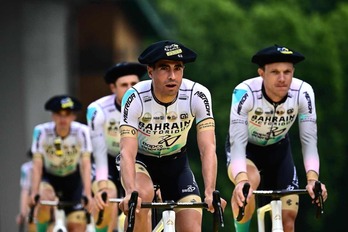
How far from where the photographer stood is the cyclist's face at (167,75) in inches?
487

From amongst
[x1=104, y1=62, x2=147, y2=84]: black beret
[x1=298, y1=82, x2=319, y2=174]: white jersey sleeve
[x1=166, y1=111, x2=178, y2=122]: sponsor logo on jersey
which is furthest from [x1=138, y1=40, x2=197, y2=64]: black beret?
[x1=104, y1=62, x2=147, y2=84]: black beret

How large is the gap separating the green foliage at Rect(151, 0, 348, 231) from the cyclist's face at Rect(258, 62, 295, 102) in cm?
2281

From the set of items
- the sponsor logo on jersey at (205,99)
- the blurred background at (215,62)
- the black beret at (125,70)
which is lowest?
the sponsor logo on jersey at (205,99)

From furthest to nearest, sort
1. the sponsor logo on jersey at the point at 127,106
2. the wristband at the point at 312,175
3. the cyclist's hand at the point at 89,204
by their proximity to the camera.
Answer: the cyclist's hand at the point at 89,204, the wristband at the point at 312,175, the sponsor logo on jersey at the point at 127,106

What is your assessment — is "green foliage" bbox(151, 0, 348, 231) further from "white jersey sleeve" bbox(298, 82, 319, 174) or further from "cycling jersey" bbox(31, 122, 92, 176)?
"white jersey sleeve" bbox(298, 82, 319, 174)

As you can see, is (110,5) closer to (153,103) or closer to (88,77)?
(88,77)

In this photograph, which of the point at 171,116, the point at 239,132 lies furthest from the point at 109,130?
the point at 171,116

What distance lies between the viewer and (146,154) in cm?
1305

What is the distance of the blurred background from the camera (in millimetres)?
35125

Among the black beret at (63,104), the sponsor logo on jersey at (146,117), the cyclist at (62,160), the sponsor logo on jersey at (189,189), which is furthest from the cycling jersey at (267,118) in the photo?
the black beret at (63,104)

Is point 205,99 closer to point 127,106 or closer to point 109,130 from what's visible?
point 127,106

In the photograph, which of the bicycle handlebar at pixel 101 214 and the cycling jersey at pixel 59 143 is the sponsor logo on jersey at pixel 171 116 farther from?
the cycling jersey at pixel 59 143

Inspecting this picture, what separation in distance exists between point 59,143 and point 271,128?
4711mm

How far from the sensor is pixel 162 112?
41.8 ft
